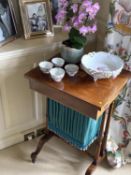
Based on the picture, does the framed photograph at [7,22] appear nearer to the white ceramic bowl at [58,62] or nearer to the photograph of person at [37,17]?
the photograph of person at [37,17]

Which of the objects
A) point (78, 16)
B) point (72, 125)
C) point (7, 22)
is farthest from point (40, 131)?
point (78, 16)

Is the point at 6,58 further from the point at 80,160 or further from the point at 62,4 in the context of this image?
the point at 80,160

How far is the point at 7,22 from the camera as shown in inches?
64.8

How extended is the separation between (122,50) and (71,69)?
1.18 feet

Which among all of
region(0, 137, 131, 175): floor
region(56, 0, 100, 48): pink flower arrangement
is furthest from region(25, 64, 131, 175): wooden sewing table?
region(0, 137, 131, 175): floor

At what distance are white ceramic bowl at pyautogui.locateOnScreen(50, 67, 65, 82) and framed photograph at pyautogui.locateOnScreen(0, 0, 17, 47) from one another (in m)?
0.42

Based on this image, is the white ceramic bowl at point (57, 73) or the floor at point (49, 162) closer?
the white ceramic bowl at point (57, 73)

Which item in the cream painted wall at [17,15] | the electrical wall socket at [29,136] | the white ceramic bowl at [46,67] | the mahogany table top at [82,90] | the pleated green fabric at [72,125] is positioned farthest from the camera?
the electrical wall socket at [29,136]

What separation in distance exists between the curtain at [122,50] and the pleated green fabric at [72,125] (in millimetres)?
183

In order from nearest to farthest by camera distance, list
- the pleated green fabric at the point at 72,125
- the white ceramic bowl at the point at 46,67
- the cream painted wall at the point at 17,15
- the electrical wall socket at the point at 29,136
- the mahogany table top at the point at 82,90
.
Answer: the mahogany table top at the point at 82,90
the white ceramic bowl at the point at 46,67
the pleated green fabric at the point at 72,125
the cream painted wall at the point at 17,15
the electrical wall socket at the point at 29,136

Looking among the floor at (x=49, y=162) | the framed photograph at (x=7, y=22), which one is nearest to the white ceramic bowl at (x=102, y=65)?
the framed photograph at (x=7, y=22)

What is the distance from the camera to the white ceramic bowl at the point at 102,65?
1.39 m

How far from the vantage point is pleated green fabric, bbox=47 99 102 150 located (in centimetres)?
158

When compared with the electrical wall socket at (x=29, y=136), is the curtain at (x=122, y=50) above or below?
above
